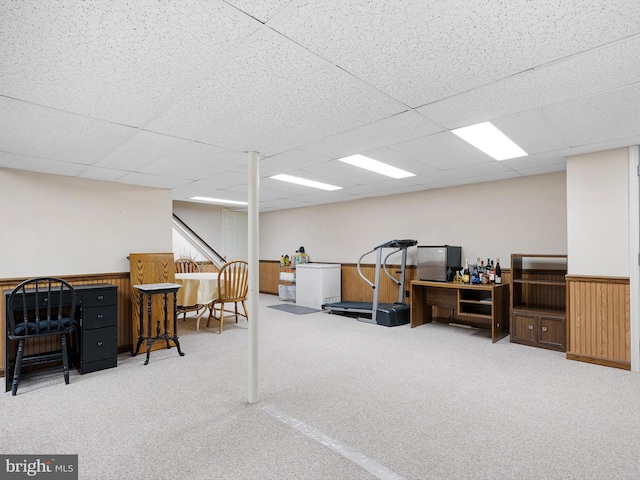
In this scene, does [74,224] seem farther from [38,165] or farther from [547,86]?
[547,86]

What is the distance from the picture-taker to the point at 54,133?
267 centimetres

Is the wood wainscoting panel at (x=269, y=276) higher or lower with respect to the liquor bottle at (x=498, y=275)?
lower

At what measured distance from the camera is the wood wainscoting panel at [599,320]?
3.37 m

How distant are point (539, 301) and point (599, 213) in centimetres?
161

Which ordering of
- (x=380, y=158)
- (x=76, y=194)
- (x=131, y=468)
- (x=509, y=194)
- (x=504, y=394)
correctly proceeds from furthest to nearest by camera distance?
1. (x=509, y=194)
2. (x=76, y=194)
3. (x=380, y=158)
4. (x=504, y=394)
5. (x=131, y=468)

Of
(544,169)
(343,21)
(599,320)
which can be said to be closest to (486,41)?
(343,21)

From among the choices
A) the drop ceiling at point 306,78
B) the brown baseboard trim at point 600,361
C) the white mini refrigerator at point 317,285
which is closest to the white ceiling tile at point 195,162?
the drop ceiling at point 306,78

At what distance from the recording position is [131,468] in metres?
1.89

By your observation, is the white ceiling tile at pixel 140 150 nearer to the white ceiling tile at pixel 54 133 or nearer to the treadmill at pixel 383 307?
the white ceiling tile at pixel 54 133

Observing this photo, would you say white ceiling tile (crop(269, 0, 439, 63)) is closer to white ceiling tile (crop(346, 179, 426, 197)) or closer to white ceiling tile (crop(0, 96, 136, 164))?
white ceiling tile (crop(0, 96, 136, 164))

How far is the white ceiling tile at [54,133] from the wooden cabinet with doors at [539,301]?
459 centimetres

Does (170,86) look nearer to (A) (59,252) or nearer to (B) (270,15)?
(B) (270,15)

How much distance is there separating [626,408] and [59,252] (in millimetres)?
5514

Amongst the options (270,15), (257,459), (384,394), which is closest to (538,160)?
(384,394)
